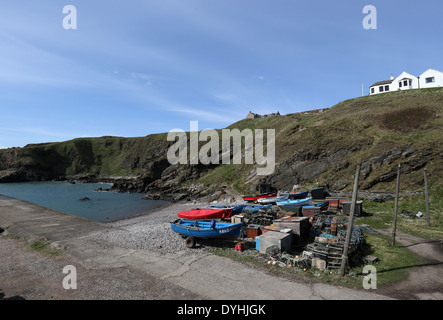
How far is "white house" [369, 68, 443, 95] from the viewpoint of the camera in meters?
61.2

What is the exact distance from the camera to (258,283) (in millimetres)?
10867

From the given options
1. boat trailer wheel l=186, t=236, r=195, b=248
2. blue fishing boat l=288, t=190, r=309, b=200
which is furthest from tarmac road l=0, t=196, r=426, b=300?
blue fishing boat l=288, t=190, r=309, b=200

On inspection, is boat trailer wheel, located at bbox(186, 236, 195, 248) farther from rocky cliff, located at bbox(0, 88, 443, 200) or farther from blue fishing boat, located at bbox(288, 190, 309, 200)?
rocky cliff, located at bbox(0, 88, 443, 200)

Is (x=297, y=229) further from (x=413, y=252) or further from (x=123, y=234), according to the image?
(x=123, y=234)

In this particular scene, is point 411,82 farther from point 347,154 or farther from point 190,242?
point 190,242

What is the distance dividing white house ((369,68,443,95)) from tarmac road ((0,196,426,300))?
76.5 metres

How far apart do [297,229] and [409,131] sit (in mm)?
35390

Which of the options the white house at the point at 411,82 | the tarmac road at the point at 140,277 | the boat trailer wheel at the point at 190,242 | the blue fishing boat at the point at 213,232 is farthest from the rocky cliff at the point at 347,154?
the tarmac road at the point at 140,277

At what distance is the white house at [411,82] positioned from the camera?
61.2 meters

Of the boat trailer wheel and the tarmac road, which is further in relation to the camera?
the boat trailer wheel

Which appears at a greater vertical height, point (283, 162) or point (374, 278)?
point (283, 162)

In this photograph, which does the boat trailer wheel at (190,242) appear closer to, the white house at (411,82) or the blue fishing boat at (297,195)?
the blue fishing boat at (297,195)

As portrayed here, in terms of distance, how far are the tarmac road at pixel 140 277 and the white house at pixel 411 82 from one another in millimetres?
76531
